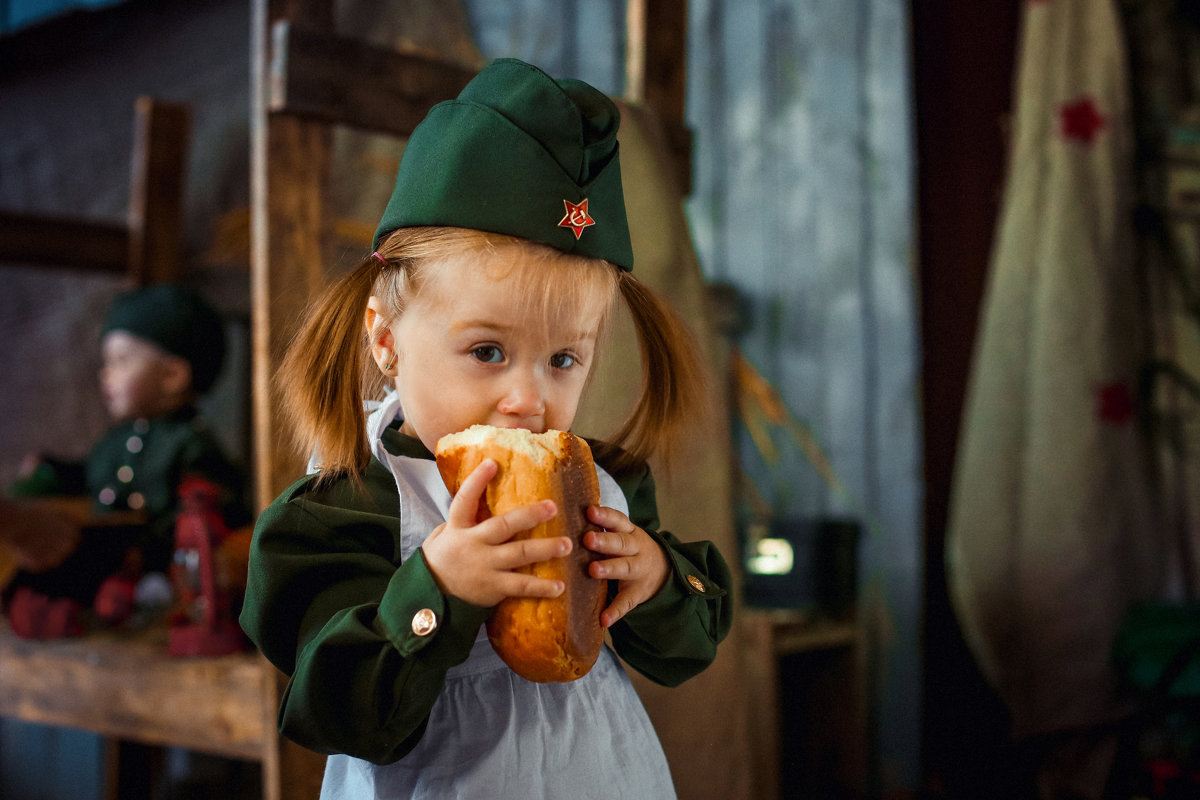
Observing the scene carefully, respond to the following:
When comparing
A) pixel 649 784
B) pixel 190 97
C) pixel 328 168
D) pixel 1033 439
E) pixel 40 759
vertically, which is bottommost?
pixel 40 759

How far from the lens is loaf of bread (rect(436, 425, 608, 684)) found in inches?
20.9

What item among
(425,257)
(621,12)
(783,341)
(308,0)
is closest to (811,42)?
(621,12)

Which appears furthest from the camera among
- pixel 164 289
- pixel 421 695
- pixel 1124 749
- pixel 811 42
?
pixel 811 42

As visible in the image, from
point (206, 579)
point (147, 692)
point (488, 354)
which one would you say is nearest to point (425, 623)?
point (488, 354)

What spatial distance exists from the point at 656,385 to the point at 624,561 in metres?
0.17

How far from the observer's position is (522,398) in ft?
1.88

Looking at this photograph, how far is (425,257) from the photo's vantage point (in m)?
0.58

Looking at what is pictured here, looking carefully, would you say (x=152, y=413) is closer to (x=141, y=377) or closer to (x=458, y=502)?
(x=141, y=377)

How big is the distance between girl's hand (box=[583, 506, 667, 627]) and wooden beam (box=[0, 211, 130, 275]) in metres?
2.33

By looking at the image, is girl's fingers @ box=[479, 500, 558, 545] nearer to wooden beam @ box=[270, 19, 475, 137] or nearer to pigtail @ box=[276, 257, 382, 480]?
pigtail @ box=[276, 257, 382, 480]

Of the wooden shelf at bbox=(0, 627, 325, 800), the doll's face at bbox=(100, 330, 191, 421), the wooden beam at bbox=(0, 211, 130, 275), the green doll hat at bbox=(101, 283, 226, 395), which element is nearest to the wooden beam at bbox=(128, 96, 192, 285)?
the wooden beam at bbox=(0, 211, 130, 275)

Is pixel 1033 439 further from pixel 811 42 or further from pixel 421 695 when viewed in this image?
pixel 421 695

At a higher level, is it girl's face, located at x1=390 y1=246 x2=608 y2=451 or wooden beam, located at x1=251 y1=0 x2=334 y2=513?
wooden beam, located at x1=251 y1=0 x2=334 y2=513

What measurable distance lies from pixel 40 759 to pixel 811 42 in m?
2.50
